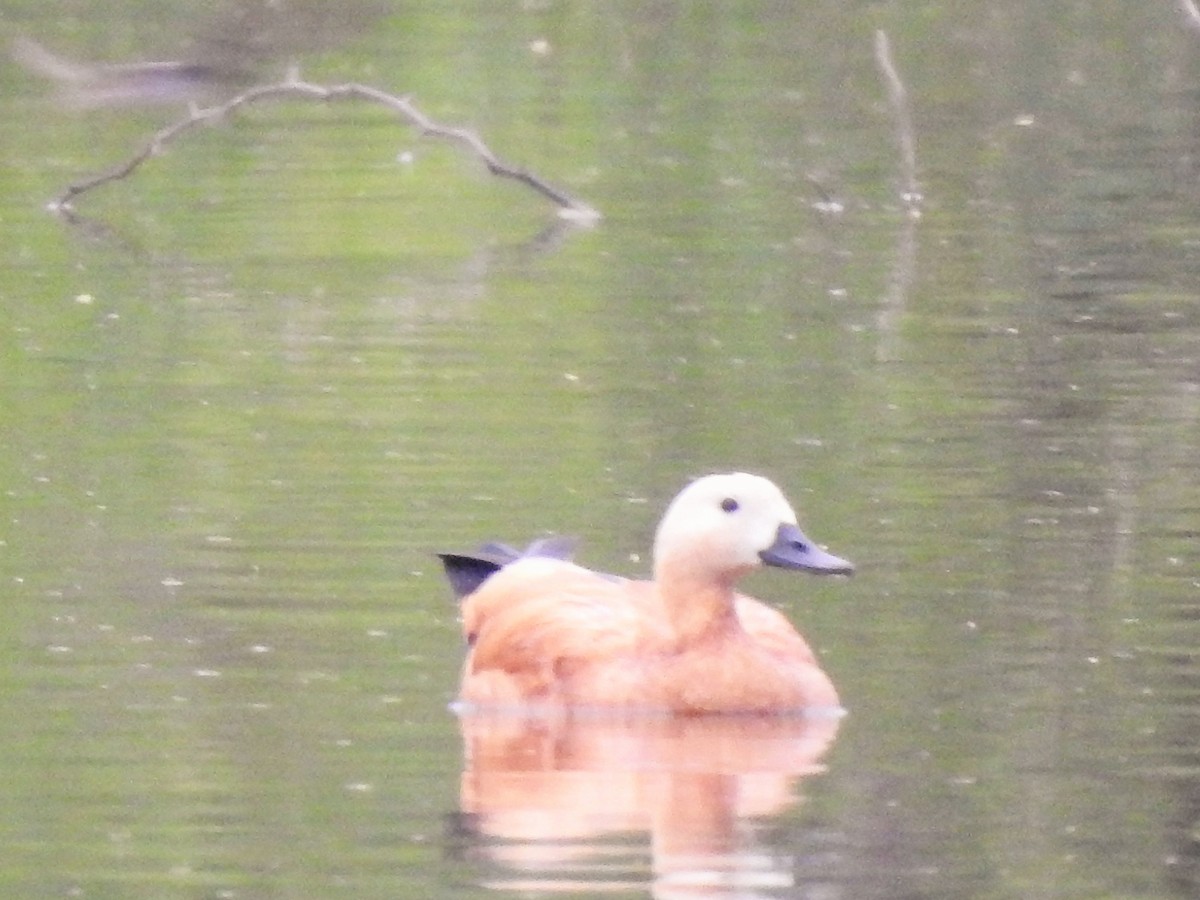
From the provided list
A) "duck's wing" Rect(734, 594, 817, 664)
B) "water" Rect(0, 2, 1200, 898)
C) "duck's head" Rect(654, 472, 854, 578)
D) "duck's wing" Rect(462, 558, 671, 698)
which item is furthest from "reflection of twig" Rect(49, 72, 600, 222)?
"duck's head" Rect(654, 472, 854, 578)

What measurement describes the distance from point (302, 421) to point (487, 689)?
15.1 ft

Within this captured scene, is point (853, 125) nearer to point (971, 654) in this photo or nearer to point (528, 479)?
point (528, 479)

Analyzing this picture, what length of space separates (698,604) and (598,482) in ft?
9.77

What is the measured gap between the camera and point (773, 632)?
34.1 ft

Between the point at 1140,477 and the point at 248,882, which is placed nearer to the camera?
the point at 248,882

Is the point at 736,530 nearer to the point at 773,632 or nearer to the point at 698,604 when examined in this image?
the point at 698,604

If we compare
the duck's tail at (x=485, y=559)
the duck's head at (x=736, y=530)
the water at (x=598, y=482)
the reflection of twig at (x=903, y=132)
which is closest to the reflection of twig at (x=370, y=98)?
the water at (x=598, y=482)

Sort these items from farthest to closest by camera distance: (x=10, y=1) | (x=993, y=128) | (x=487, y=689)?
(x=10, y=1) < (x=993, y=128) < (x=487, y=689)

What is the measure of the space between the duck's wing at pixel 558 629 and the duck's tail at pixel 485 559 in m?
0.26

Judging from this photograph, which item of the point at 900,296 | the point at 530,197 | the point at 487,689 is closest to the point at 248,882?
the point at 487,689

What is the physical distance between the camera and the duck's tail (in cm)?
1088

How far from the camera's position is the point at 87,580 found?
11.7 m

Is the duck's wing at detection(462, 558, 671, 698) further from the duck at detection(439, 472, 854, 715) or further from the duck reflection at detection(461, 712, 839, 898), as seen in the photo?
the duck reflection at detection(461, 712, 839, 898)

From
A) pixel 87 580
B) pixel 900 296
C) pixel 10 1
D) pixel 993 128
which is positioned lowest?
pixel 87 580
